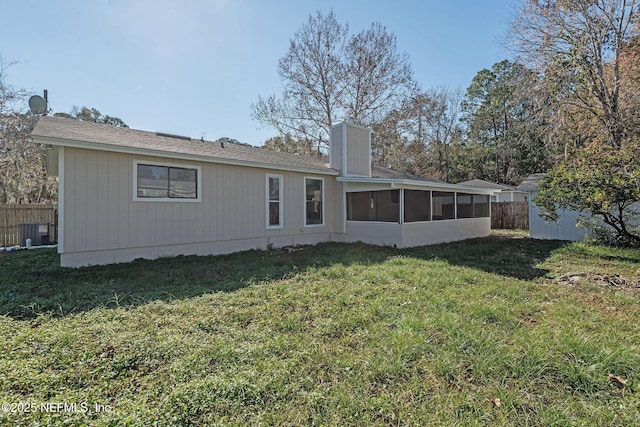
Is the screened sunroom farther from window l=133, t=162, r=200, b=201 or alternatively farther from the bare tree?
window l=133, t=162, r=200, b=201

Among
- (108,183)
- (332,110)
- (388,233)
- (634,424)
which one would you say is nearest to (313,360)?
(634,424)

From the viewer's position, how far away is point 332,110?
19.4 metres

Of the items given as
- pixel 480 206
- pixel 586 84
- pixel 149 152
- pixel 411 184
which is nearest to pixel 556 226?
pixel 480 206

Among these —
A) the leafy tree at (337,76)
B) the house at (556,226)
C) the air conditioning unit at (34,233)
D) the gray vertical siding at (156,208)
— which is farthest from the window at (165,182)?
the leafy tree at (337,76)

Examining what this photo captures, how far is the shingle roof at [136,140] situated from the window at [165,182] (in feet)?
1.46

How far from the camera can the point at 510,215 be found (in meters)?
15.4

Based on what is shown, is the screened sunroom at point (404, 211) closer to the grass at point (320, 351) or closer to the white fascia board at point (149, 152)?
the white fascia board at point (149, 152)

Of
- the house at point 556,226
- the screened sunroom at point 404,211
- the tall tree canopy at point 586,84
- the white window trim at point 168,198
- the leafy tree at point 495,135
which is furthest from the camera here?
the leafy tree at point 495,135

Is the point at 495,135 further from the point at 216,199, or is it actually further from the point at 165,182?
the point at 165,182

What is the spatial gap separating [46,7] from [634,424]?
10892 mm

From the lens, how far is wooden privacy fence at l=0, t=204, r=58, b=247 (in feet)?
31.2

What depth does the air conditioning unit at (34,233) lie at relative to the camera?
9.50m

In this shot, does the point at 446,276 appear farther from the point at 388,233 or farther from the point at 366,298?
the point at 388,233

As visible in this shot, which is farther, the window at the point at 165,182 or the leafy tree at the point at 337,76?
the leafy tree at the point at 337,76
